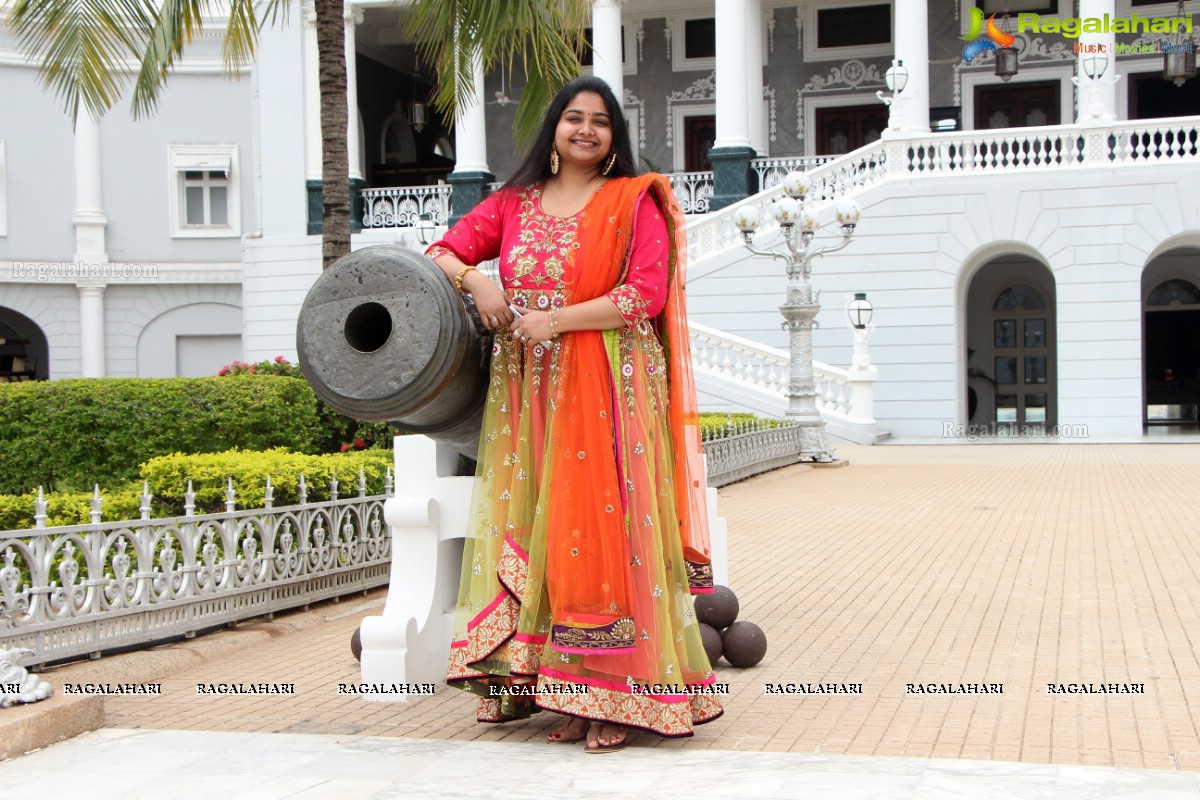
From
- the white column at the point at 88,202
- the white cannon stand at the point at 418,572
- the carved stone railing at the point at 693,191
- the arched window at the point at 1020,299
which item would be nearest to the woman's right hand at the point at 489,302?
the white cannon stand at the point at 418,572

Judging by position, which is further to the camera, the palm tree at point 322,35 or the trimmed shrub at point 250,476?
the palm tree at point 322,35

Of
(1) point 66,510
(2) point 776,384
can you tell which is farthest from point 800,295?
(1) point 66,510

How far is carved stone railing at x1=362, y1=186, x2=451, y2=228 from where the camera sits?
89.9ft

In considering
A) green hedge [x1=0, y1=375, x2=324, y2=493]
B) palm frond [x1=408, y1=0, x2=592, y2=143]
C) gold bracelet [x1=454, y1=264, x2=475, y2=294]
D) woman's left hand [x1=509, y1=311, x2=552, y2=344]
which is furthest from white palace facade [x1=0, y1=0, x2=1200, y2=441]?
woman's left hand [x1=509, y1=311, x2=552, y2=344]

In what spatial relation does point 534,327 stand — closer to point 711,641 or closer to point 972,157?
point 711,641

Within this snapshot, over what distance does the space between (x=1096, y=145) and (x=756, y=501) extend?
515 inches

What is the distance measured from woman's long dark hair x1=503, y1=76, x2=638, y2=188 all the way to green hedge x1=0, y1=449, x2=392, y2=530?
3183 millimetres

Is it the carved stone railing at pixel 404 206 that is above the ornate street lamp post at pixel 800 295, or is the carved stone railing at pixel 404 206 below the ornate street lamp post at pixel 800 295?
above

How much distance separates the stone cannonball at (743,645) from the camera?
5.31 m

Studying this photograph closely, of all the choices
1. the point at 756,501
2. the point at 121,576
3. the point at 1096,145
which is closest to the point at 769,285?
the point at 1096,145

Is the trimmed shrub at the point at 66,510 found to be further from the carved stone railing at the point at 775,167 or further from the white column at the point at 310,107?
the white column at the point at 310,107

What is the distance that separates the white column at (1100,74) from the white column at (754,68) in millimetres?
6069

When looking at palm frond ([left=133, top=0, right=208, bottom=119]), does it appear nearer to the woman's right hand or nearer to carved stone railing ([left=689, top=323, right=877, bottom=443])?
the woman's right hand

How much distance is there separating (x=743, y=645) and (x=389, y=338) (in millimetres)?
2032
